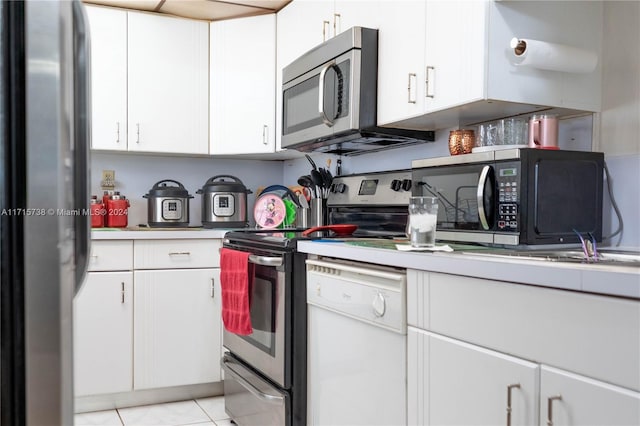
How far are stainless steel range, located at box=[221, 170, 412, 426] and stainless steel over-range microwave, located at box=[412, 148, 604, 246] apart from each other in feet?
2.05

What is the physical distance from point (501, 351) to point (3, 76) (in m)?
1.00

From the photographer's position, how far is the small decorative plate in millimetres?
3176

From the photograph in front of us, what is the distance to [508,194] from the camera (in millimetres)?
1650

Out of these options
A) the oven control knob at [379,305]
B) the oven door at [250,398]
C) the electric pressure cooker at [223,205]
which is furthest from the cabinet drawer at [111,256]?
the oven control knob at [379,305]

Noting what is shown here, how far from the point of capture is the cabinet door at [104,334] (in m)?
2.77

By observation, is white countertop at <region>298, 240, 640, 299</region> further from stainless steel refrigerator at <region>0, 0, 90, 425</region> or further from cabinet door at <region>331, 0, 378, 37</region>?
cabinet door at <region>331, 0, 378, 37</region>

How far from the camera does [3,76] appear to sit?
0.71 meters

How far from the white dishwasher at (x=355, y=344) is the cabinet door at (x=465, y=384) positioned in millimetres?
69

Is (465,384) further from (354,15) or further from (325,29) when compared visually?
(325,29)

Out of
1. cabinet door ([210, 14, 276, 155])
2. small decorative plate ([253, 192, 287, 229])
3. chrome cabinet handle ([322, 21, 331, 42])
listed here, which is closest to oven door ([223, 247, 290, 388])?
small decorative plate ([253, 192, 287, 229])

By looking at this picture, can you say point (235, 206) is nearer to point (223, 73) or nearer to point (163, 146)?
point (163, 146)

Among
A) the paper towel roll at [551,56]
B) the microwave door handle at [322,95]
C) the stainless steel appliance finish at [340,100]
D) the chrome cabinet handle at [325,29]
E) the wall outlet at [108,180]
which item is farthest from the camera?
the wall outlet at [108,180]

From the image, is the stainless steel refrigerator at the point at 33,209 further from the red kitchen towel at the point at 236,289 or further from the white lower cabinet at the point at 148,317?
the white lower cabinet at the point at 148,317

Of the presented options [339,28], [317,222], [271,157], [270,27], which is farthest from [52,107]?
[271,157]
